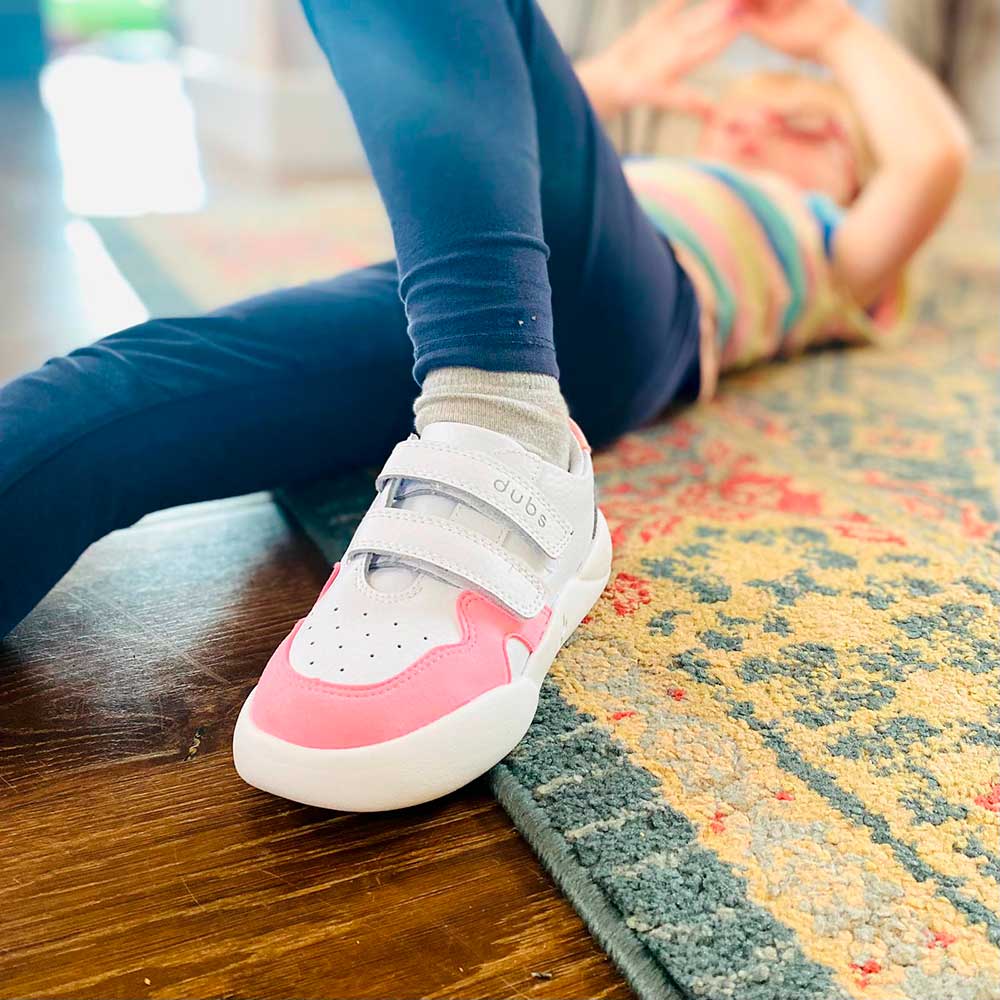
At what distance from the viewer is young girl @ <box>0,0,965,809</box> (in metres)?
0.49

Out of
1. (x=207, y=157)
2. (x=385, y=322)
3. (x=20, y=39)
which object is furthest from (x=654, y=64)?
(x=20, y=39)

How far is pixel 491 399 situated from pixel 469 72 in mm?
190

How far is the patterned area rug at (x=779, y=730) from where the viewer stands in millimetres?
427

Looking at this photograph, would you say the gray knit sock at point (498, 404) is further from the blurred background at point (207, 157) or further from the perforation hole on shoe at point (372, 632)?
the blurred background at point (207, 157)

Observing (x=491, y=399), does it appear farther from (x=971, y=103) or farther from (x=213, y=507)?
(x=971, y=103)

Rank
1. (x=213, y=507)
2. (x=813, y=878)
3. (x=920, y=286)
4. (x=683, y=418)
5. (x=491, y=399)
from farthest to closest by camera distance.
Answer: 1. (x=920, y=286)
2. (x=683, y=418)
3. (x=213, y=507)
4. (x=491, y=399)
5. (x=813, y=878)

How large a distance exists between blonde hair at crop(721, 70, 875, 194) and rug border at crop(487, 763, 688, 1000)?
97cm

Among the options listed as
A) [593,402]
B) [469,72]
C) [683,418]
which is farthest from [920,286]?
[469,72]

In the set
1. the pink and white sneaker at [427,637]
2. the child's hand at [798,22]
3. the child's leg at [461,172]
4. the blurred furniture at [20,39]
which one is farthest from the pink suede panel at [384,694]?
the blurred furniture at [20,39]

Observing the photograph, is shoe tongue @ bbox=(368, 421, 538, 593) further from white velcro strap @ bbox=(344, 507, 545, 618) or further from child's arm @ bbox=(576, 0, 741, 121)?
child's arm @ bbox=(576, 0, 741, 121)

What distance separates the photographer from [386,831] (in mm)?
486

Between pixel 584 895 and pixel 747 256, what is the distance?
2.43ft

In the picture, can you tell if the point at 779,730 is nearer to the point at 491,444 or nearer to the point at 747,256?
the point at 491,444

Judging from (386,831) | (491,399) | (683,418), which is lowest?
(683,418)
